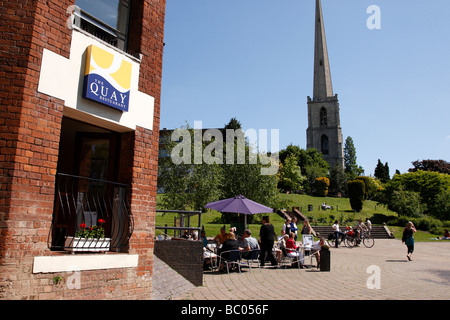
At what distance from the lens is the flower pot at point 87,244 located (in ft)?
18.8

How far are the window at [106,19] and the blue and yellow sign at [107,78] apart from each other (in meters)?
0.69

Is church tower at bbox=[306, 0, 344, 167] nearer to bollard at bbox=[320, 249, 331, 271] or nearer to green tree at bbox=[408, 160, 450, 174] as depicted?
green tree at bbox=[408, 160, 450, 174]

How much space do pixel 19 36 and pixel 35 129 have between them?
1.41 m

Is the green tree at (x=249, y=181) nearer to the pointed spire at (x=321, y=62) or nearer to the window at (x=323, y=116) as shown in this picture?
the window at (x=323, y=116)

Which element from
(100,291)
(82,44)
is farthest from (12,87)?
(100,291)

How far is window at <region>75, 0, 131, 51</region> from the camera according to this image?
615 centimetres

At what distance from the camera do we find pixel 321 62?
351 ft

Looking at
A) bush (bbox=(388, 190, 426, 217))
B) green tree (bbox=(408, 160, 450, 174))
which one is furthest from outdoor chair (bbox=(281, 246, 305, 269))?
green tree (bbox=(408, 160, 450, 174))

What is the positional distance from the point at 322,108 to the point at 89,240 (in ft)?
359

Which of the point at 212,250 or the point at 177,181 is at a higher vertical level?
the point at 177,181

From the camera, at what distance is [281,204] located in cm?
3575

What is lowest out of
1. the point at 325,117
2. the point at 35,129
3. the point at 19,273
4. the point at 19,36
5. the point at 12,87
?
the point at 19,273

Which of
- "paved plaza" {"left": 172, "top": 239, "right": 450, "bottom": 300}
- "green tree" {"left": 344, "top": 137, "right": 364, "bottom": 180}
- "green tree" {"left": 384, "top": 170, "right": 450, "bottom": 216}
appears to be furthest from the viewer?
"green tree" {"left": 344, "top": 137, "right": 364, "bottom": 180}

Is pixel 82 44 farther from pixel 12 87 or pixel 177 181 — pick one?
pixel 177 181
